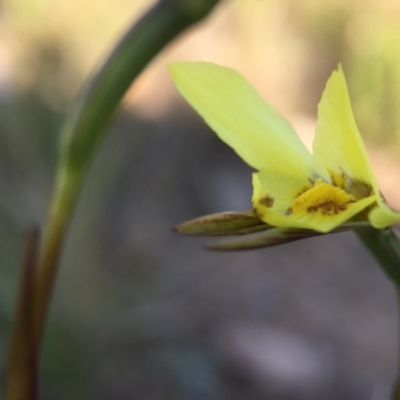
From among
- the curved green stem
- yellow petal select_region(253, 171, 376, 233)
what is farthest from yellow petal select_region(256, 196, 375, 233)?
the curved green stem

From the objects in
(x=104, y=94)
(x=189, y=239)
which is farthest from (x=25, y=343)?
(x=189, y=239)

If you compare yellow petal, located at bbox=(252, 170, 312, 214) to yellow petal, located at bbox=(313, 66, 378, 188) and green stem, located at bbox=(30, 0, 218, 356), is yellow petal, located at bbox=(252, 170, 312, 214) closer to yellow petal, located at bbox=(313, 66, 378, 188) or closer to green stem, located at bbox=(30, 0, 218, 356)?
yellow petal, located at bbox=(313, 66, 378, 188)

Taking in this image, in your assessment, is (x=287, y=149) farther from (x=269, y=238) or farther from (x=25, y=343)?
(x=25, y=343)

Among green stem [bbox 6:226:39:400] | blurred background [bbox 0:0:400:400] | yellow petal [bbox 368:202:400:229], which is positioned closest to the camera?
yellow petal [bbox 368:202:400:229]

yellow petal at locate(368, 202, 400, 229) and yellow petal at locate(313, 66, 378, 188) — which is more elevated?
yellow petal at locate(313, 66, 378, 188)

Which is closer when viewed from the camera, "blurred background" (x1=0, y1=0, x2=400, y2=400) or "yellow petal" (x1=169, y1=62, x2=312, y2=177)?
"yellow petal" (x1=169, y1=62, x2=312, y2=177)

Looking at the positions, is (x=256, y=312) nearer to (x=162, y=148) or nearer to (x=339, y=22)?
(x=162, y=148)
